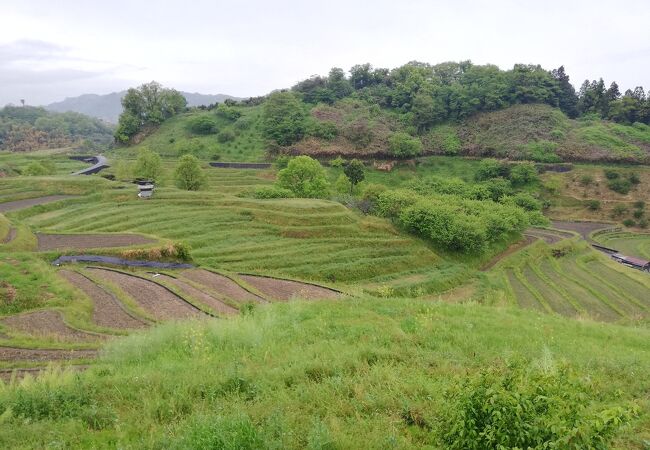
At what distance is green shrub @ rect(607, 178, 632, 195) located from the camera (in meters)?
75.2

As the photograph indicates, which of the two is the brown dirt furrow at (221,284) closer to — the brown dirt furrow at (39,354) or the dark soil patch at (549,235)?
the brown dirt furrow at (39,354)

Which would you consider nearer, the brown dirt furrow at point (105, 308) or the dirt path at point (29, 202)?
the brown dirt furrow at point (105, 308)

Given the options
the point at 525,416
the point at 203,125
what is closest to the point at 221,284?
the point at 525,416

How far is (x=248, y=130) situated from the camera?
338 feet

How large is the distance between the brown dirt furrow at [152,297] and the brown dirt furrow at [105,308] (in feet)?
3.36

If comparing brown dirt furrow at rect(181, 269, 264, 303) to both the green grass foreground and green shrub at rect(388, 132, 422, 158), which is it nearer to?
the green grass foreground

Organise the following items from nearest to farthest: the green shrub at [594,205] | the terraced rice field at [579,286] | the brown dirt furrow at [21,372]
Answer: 1. the brown dirt furrow at [21,372]
2. the terraced rice field at [579,286]
3. the green shrub at [594,205]

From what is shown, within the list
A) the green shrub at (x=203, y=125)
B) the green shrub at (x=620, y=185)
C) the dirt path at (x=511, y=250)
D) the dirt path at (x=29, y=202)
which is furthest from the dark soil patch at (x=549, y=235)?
the green shrub at (x=203, y=125)

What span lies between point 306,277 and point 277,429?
→ 88.3 ft

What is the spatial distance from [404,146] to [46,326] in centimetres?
7701

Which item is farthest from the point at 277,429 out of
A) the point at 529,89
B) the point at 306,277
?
the point at 529,89

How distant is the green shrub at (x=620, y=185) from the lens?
75.2 meters

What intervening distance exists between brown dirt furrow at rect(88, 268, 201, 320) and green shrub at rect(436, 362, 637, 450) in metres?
16.6

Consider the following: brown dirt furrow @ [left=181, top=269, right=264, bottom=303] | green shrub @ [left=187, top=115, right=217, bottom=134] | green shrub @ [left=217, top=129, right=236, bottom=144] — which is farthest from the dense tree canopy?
brown dirt furrow @ [left=181, top=269, right=264, bottom=303]
